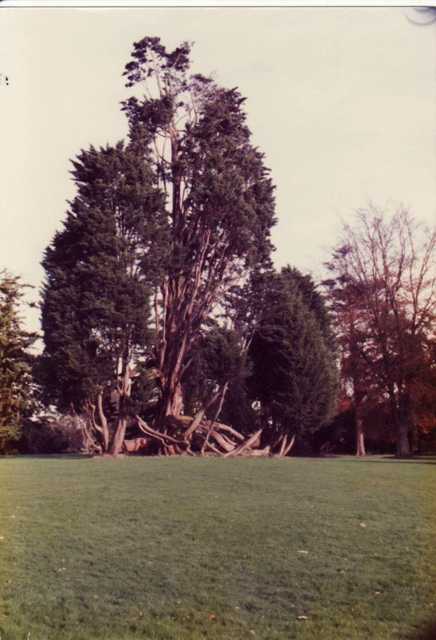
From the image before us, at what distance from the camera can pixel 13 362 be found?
74.8ft

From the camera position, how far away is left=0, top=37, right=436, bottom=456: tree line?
2375cm

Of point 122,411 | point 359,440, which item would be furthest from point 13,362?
point 359,440

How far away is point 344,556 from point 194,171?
74.4 ft

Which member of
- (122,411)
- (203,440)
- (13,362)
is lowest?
(203,440)

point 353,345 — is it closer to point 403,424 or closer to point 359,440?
point 403,424

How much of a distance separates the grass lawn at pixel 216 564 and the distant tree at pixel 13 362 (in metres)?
8.23

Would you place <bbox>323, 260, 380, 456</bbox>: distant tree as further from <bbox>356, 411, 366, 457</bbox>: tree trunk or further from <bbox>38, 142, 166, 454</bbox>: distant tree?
<bbox>38, 142, 166, 454</bbox>: distant tree

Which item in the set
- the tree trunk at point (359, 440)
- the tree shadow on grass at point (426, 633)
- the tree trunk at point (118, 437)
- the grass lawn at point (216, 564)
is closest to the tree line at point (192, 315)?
the tree trunk at point (118, 437)

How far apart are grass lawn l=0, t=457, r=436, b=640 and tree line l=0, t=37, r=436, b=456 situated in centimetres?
1080

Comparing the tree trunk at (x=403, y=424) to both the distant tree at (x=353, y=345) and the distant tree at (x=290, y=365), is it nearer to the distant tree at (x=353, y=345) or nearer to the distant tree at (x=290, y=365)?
the distant tree at (x=353, y=345)

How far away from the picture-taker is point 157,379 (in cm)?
2858

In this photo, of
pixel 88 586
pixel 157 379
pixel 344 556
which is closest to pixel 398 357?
pixel 157 379

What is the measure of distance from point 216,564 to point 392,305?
55.0 ft

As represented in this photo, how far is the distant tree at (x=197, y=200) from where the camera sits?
27.8 meters
